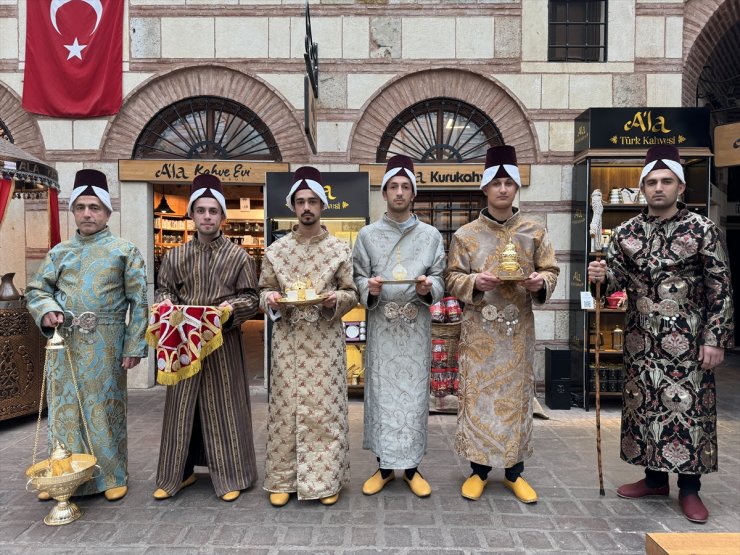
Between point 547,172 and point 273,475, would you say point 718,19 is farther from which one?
point 273,475

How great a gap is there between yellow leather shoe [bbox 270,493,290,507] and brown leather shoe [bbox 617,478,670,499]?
233cm

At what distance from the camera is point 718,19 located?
644 centimetres

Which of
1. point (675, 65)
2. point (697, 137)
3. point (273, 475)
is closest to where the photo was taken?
point (273, 475)

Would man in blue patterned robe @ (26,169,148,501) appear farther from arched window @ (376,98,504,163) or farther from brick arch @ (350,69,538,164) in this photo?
arched window @ (376,98,504,163)

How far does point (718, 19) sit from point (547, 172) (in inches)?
118

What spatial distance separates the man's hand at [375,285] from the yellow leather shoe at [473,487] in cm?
149

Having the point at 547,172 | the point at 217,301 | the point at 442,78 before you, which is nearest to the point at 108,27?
the point at 442,78

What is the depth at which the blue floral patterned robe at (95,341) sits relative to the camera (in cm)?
342

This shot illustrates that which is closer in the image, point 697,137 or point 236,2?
point 697,137

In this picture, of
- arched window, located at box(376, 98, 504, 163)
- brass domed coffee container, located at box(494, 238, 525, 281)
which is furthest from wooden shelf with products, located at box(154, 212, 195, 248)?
brass domed coffee container, located at box(494, 238, 525, 281)

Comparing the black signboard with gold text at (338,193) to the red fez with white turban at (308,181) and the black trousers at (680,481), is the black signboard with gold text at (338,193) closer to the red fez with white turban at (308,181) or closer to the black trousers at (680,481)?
the red fez with white turban at (308,181)

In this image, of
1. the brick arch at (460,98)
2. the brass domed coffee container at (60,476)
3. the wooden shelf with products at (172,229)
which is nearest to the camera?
the brass domed coffee container at (60,476)

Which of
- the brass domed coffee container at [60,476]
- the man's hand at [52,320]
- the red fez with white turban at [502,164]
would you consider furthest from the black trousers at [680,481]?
the man's hand at [52,320]

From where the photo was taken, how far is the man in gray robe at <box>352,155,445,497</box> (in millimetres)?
3447
